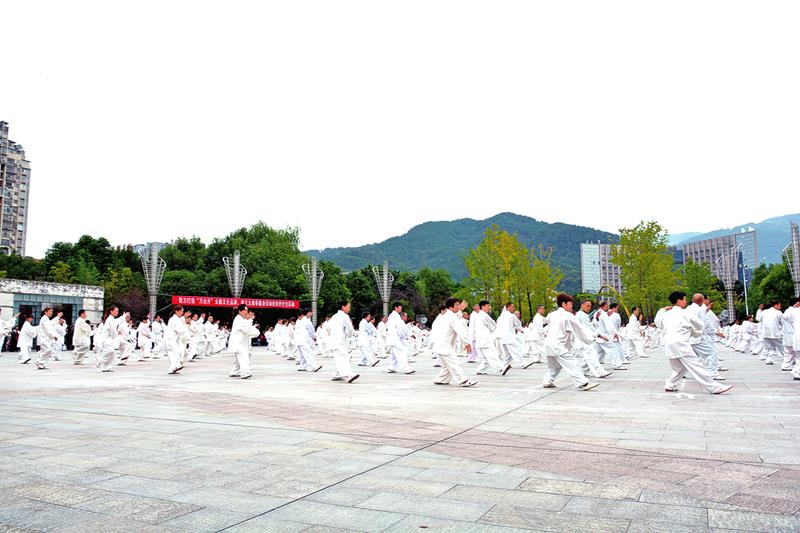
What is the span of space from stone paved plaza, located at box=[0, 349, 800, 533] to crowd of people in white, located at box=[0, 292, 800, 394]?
1.28m

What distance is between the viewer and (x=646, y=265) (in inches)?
1590

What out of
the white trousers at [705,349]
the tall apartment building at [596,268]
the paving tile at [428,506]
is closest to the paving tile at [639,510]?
the paving tile at [428,506]

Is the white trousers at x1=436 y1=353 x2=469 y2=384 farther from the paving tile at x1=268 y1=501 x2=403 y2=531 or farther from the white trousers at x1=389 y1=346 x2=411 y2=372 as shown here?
the paving tile at x1=268 y1=501 x2=403 y2=531

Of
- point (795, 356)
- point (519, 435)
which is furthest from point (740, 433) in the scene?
point (795, 356)

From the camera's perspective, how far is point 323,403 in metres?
9.44

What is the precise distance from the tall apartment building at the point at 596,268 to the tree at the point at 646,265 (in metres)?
124

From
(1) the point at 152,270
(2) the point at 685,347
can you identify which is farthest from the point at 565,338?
(1) the point at 152,270

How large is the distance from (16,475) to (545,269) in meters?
41.9

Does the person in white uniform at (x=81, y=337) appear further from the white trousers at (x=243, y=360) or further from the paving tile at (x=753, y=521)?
the paving tile at (x=753, y=521)

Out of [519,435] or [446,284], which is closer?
[519,435]

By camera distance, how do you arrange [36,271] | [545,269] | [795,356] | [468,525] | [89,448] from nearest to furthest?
1. [468,525]
2. [89,448]
3. [795,356]
4. [545,269]
5. [36,271]

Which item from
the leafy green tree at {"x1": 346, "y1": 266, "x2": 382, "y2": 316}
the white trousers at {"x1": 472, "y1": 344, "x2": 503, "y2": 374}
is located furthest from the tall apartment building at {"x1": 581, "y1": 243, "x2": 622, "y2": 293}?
the white trousers at {"x1": 472, "y1": 344, "x2": 503, "y2": 374}

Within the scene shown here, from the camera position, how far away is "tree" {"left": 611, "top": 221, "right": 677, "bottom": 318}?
131 feet

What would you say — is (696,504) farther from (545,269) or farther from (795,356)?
(545,269)
